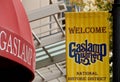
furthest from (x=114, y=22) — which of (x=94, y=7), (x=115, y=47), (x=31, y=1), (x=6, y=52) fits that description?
(x=31, y=1)

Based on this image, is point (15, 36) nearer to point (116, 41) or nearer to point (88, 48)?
point (116, 41)

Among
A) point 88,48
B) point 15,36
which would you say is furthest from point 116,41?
point 15,36

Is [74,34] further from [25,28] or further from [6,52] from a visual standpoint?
[6,52]

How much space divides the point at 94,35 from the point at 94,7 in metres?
8.79

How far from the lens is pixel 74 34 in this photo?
13266mm

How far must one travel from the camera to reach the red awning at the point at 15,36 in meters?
10.2

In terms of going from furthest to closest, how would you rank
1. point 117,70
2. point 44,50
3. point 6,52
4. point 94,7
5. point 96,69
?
point 94,7
point 44,50
point 96,69
point 117,70
point 6,52

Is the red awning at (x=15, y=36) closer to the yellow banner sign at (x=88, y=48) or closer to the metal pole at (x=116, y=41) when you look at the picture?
the yellow banner sign at (x=88, y=48)

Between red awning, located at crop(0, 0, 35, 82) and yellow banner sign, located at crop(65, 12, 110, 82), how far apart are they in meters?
1.33

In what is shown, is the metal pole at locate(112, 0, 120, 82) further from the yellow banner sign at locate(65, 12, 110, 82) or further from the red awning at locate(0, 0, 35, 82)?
the red awning at locate(0, 0, 35, 82)

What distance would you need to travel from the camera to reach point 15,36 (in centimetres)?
1062

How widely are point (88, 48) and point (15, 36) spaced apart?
2.89 m

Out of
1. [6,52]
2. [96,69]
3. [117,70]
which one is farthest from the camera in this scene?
[96,69]

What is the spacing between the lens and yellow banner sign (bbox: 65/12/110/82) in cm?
1306
